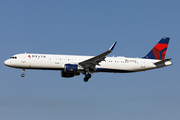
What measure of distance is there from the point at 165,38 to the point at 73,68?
1976cm

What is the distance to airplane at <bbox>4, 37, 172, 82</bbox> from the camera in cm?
5131

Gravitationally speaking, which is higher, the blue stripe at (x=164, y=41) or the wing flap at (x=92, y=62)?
the blue stripe at (x=164, y=41)

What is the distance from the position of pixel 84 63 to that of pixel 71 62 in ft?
6.91

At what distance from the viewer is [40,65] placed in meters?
51.3

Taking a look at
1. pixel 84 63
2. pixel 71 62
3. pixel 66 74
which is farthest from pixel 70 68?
pixel 66 74

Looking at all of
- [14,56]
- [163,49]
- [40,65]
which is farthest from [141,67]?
[14,56]

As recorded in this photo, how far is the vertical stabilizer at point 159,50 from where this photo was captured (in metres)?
58.8

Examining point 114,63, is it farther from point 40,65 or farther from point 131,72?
point 40,65

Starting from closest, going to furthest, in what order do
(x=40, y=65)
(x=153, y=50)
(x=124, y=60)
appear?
(x=40, y=65)
(x=124, y=60)
(x=153, y=50)

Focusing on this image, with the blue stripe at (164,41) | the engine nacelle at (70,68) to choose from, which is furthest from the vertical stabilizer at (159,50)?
the engine nacelle at (70,68)

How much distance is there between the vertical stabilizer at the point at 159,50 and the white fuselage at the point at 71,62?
6.75ft

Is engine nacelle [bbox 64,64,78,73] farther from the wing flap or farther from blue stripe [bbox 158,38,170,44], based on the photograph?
blue stripe [bbox 158,38,170,44]

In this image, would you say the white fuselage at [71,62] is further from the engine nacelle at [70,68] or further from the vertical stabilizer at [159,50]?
the vertical stabilizer at [159,50]

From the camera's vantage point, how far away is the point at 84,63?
2053 inches
